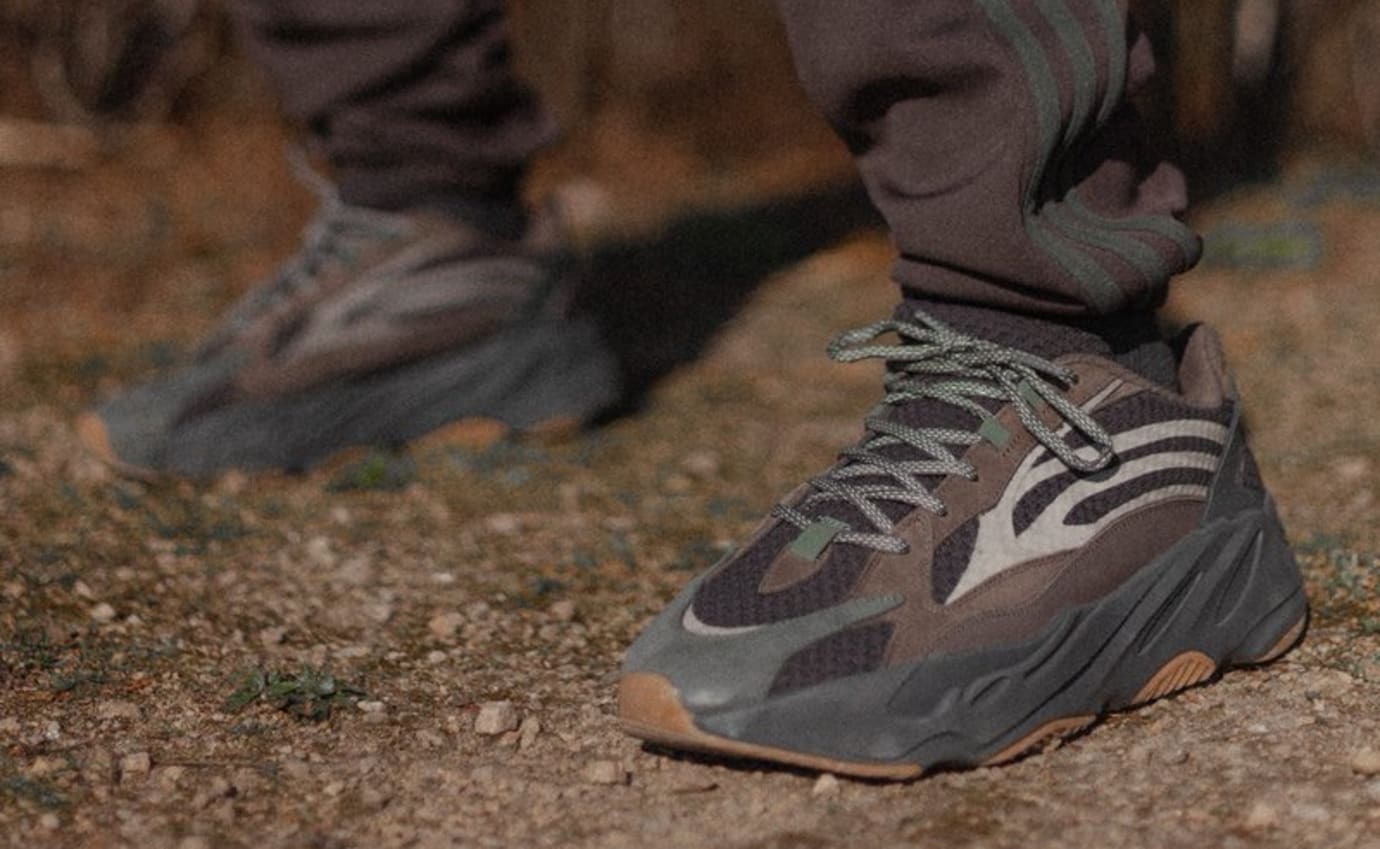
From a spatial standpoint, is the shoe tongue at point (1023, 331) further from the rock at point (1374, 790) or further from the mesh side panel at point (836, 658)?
the rock at point (1374, 790)

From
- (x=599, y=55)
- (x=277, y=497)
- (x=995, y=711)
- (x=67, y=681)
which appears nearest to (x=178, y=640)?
(x=67, y=681)

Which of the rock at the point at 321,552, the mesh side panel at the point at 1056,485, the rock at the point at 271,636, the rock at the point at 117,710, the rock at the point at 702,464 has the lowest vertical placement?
the rock at the point at 702,464

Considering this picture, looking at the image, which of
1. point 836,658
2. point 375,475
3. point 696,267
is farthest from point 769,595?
point 696,267

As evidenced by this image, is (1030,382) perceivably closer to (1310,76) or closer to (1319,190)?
(1319,190)

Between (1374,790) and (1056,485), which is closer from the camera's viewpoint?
(1374,790)

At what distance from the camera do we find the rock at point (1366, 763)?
5.25ft

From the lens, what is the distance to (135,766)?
5.42ft

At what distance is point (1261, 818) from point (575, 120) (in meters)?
3.84

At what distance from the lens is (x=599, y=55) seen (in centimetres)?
521

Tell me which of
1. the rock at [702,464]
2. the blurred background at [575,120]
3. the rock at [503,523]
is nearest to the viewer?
the rock at [503,523]

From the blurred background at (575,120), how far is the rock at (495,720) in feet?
7.26

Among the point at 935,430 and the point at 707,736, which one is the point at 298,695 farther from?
the point at 935,430

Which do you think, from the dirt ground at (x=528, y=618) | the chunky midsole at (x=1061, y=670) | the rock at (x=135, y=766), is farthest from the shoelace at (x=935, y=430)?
the rock at (x=135, y=766)

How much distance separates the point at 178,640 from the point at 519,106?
42.7 inches
